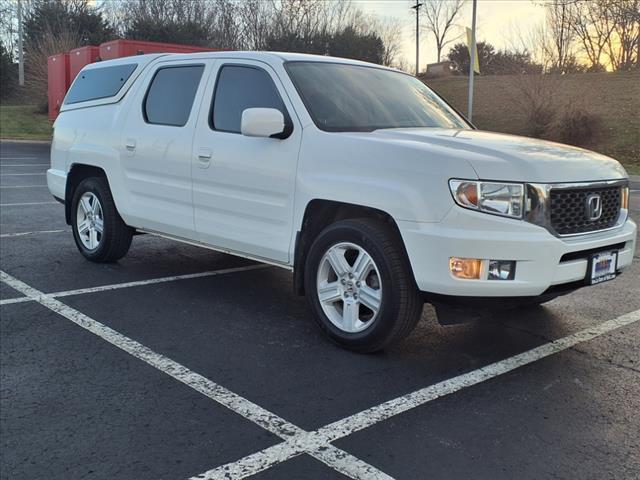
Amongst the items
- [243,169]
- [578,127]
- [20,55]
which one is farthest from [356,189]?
[20,55]

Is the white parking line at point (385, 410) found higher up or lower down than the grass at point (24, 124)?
lower down

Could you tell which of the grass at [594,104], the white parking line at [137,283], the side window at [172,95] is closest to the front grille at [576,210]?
the side window at [172,95]

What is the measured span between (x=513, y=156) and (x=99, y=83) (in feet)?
14.6

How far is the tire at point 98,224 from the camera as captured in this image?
20.4 feet

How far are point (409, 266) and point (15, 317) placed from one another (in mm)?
2890

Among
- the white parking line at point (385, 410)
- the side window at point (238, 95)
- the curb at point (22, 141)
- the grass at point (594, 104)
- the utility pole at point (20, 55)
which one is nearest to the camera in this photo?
the white parking line at point (385, 410)

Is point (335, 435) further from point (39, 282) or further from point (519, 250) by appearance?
point (39, 282)

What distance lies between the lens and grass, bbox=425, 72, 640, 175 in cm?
2453

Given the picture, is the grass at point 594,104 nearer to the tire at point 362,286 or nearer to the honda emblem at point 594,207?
the honda emblem at point 594,207

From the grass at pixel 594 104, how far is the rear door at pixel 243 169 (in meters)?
17.8

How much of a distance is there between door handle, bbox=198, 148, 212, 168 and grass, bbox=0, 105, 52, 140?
27658 millimetres

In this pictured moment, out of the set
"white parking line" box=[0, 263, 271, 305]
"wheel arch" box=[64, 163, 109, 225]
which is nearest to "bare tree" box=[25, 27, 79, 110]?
"wheel arch" box=[64, 163, 109, 225]

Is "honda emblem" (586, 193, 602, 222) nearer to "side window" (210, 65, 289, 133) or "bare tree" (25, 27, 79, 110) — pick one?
"side window" (210, 65, 289, 133)

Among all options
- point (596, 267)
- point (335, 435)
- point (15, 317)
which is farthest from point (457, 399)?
point (15, 317)
